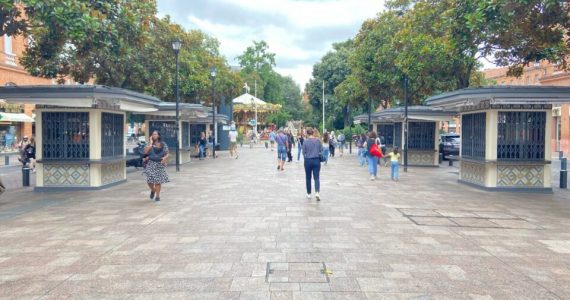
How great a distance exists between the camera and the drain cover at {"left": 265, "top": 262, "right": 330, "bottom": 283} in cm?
501

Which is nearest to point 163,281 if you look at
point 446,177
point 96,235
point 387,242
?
point 96,235

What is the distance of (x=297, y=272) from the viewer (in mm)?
5273

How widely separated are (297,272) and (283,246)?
3.85 ft

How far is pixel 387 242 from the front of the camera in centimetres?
671

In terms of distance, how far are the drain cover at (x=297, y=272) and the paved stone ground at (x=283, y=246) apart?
12 mm

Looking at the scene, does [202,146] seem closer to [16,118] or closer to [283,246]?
[16,118]

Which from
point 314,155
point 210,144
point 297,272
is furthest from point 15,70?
point 297,272

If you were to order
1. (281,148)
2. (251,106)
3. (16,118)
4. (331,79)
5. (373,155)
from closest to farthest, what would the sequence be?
(373,155) < (281,148) < (16,118) < (251,106) < (331,79)

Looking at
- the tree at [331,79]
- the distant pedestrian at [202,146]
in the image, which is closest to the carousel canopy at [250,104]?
the tree at [331,79]

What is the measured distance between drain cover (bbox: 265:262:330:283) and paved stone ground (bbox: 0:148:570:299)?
1 centimetres

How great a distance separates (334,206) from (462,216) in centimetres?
263

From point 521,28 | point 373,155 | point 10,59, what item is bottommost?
point 373,155

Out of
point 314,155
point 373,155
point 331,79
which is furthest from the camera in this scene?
point 331,79

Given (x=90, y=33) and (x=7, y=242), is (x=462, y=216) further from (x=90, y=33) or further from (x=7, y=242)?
(x=90, y=33)
